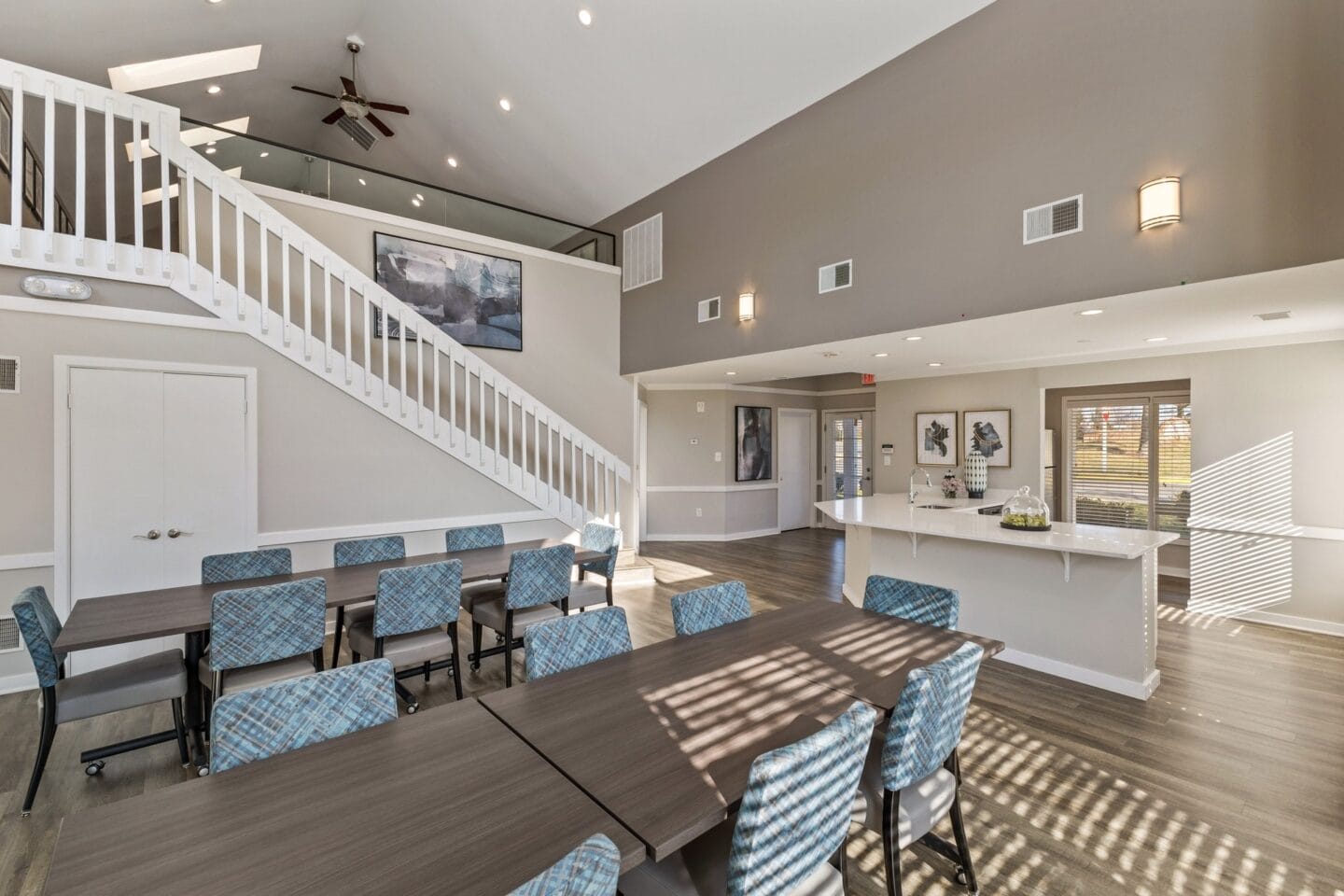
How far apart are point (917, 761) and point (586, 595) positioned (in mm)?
2856

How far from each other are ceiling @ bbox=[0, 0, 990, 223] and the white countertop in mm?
3463

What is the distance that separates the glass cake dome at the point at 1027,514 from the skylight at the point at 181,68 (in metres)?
7.97

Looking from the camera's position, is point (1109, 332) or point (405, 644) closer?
point (405, 644)

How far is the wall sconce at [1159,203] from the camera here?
2990mm

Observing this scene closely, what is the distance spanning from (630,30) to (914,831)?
5.69 meters

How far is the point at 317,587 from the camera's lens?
2832 millimetres

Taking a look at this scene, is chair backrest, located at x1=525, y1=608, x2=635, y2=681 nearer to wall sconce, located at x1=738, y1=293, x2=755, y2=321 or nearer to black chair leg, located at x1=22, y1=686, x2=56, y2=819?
black chair leg, located at x1=22, y1=686, x2=56, y2=819

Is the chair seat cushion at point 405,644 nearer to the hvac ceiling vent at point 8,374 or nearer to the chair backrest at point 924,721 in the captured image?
the chair backrest at point 924,721

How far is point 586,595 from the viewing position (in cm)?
426

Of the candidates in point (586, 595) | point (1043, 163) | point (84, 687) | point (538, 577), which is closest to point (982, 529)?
point (1043, 163)

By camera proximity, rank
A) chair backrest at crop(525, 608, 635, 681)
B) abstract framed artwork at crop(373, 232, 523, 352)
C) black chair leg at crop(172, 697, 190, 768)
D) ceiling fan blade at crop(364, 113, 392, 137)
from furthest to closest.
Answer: ceiling fan blade at crop(364, 113, 392, 137) < abstract framed artwork at crop(373, 232, 523, 352) < black chair leg at crop(172, 697, 190, 768) < chair backrest at crop(525, 608, 635, 681)

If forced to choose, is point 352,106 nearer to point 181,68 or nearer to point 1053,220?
point 181,68

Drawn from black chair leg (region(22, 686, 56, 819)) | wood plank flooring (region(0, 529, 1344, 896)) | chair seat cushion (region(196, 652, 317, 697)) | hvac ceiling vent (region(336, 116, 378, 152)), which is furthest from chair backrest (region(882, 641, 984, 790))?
hvac ceiling vent (region(336, 116, 378, 152))

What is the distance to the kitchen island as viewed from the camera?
359 cm
